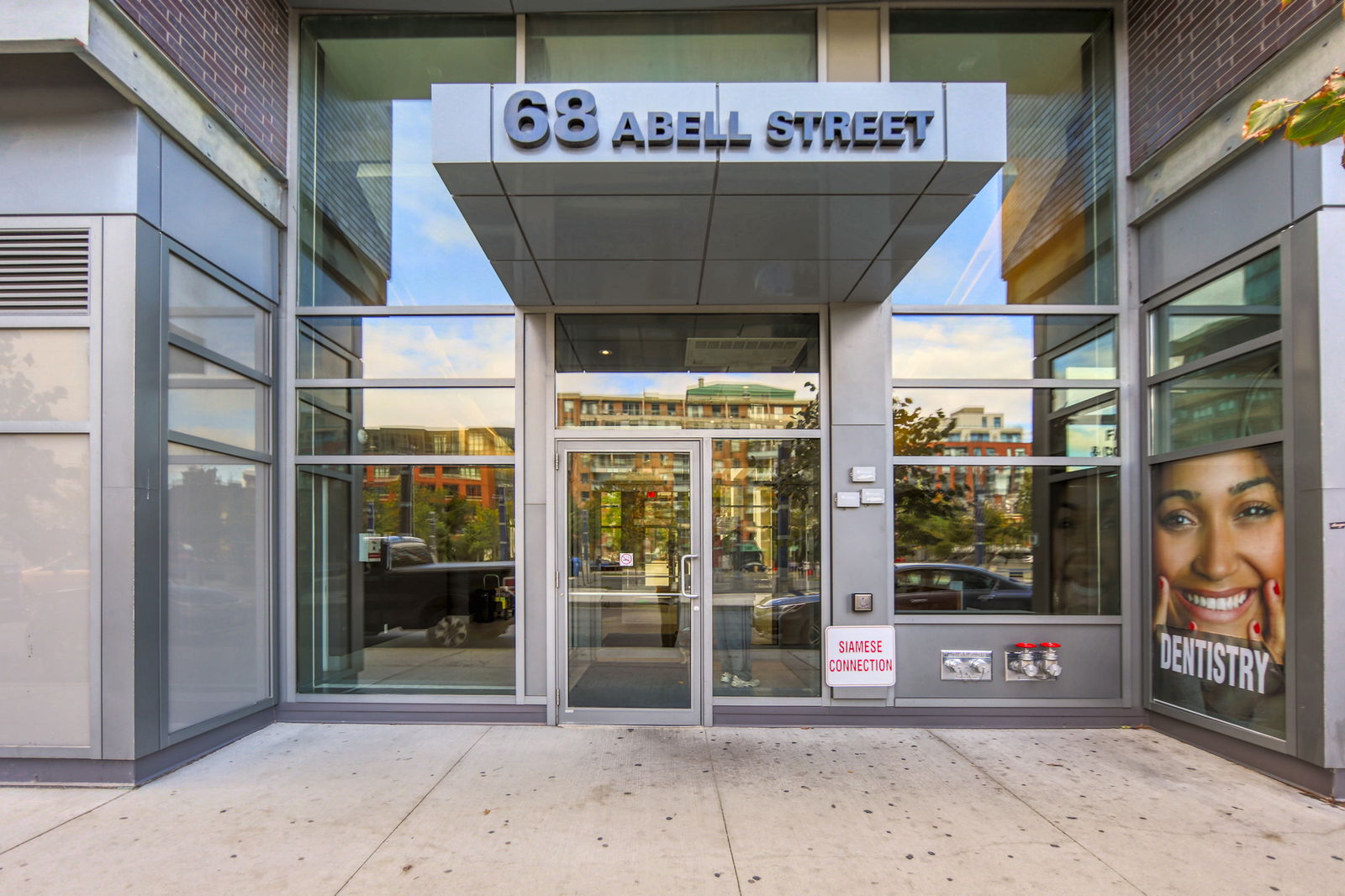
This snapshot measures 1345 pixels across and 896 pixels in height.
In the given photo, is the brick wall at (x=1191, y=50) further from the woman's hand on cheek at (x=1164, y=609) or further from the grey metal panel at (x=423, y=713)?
the grey metal panel at (x=423, y=713)

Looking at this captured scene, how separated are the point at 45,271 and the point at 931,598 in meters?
6.68

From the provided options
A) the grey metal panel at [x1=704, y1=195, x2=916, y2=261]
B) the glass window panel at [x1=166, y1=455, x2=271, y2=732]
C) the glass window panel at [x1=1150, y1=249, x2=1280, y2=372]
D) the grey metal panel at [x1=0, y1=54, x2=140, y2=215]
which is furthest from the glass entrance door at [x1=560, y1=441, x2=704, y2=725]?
the glass window panel at [x1=1150, y1=249, x2=1280, y2=372]

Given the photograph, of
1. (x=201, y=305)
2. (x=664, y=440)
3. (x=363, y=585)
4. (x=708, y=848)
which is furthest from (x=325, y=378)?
(x=708, y=848)

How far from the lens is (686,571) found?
20.7 feet

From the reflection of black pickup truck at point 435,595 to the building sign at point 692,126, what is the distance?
360cm

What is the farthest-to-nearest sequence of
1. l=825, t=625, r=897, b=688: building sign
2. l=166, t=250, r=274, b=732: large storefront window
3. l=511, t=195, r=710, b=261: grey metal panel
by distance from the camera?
l=825, t=625, r=897, b=688: building sign, l=166, t=250, r=274, b=732: large storefront window, l=511, t=195, r=710, b=261: grey metal panel

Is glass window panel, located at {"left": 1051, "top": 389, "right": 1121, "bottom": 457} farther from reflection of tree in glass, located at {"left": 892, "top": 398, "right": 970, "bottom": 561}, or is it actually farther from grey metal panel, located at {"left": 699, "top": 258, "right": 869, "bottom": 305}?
grey metal panel, located at {"left": 699, "top": 258, "right": 869, "bottom": 305}

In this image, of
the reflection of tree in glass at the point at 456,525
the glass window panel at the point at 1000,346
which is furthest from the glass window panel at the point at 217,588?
the glass window panel at the point at 1000,346

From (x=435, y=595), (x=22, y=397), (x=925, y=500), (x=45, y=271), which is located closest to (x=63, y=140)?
(x=45, y=271)

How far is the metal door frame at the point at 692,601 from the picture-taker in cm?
614

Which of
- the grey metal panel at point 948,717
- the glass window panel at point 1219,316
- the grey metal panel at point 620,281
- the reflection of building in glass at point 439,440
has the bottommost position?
the grey metal panel at point 948,717

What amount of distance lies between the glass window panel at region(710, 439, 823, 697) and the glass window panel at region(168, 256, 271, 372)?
3799mm

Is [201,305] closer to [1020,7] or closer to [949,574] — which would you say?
[949,574]

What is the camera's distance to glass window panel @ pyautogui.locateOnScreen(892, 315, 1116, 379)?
6379mm
